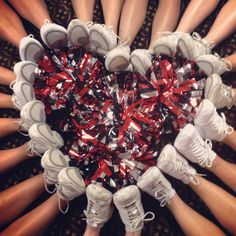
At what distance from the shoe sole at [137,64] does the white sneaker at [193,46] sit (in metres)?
0.11

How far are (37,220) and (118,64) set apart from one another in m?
0.47

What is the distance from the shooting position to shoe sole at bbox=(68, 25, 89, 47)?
44.9 inches

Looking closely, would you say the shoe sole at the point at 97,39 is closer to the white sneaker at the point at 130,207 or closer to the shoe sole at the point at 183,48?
the shoe sole at the point at 183,48

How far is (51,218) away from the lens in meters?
1.14

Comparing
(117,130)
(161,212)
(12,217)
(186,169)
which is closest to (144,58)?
(117,130)

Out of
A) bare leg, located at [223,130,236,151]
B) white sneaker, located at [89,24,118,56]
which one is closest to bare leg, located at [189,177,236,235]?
bare leg, located at [223,130,236,151]

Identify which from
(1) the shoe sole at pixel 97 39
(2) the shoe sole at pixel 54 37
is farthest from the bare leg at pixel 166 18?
(2) the shoe sole at pixel 54 37

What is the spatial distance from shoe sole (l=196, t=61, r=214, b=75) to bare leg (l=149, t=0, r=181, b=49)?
161 millimetres

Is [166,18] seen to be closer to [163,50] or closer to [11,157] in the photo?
[163,50]

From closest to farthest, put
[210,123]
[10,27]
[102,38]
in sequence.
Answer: [210,123] → [102,38] → [10,27]

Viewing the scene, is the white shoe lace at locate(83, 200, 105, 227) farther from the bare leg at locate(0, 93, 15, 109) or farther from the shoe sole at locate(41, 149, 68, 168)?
the bare leg at locate(0, 93, 15, 109)

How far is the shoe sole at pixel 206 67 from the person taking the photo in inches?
44.0

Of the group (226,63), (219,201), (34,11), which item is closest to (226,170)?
(219,201)

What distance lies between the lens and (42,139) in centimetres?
111
